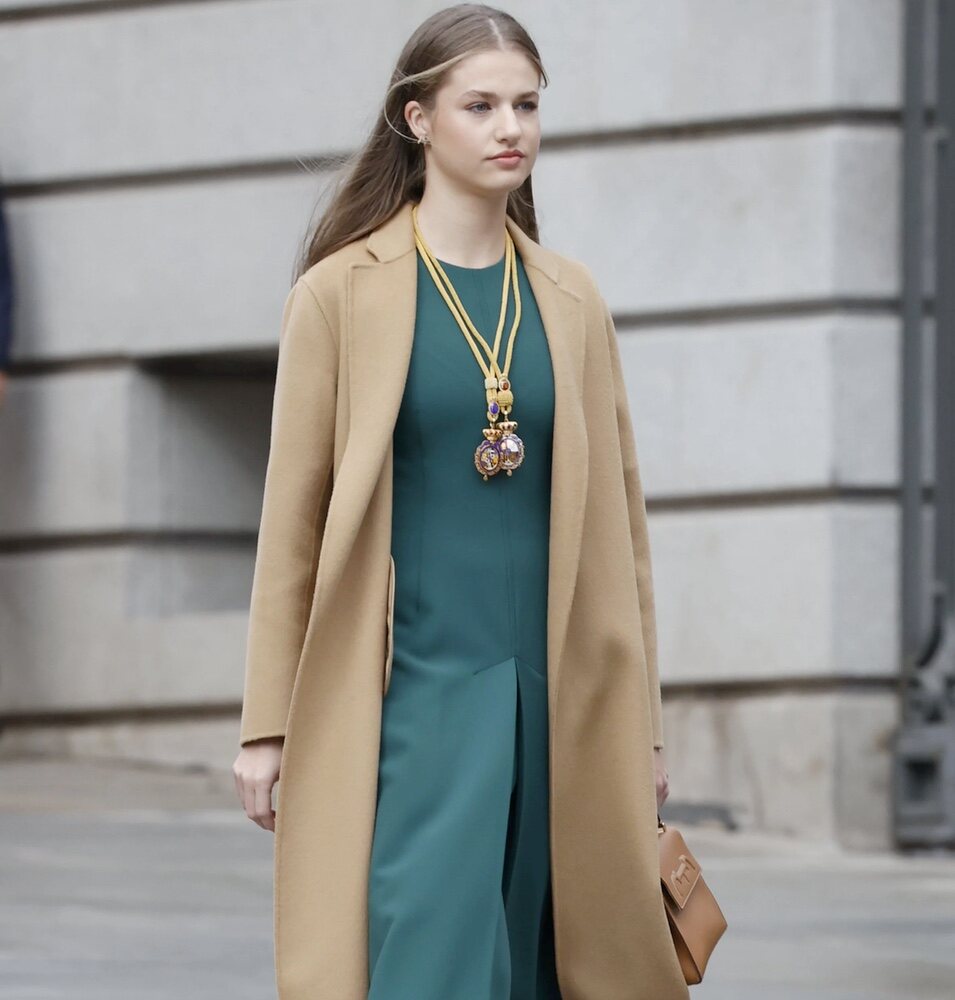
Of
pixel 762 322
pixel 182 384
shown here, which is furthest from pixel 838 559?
pixel 182 384

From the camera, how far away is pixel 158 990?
16.8 ft

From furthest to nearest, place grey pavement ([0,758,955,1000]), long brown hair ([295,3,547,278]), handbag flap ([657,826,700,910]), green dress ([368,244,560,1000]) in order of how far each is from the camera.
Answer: grey pavement ([0,758,955,1000]) < handbag flap ([657,826,700,910]) < long brown hair ([295,3,547,278]) < green dress ([368,244,560,1000])

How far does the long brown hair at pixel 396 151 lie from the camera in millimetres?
3477

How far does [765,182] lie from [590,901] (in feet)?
16.5

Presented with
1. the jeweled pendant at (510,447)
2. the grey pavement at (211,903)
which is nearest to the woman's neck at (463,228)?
the jeweled pendant at (510,447)

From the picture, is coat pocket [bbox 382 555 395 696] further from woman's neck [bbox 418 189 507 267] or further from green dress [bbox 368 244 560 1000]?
woman's neck [bbox 418 189 507 267]

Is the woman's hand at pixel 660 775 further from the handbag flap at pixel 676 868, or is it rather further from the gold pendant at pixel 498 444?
the gold pendant at pixel 498 444

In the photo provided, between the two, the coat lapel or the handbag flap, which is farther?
the handbag flap

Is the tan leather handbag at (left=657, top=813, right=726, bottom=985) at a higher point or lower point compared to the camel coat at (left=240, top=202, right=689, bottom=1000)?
lower

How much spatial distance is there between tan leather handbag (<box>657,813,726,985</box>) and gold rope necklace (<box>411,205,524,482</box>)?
64cm

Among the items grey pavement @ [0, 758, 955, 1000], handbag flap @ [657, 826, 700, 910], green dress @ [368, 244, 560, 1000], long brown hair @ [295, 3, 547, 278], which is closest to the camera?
green dress @ [368, 244, 560, 1000]

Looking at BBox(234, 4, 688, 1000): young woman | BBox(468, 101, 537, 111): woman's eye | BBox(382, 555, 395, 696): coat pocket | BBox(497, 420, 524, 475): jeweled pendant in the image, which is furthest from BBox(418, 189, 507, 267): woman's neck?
BBox(382, 555, 395, 696): coat pocket

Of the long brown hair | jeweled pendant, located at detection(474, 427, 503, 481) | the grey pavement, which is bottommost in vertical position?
the grey pavement

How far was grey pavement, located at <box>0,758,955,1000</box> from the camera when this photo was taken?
17.4ft
